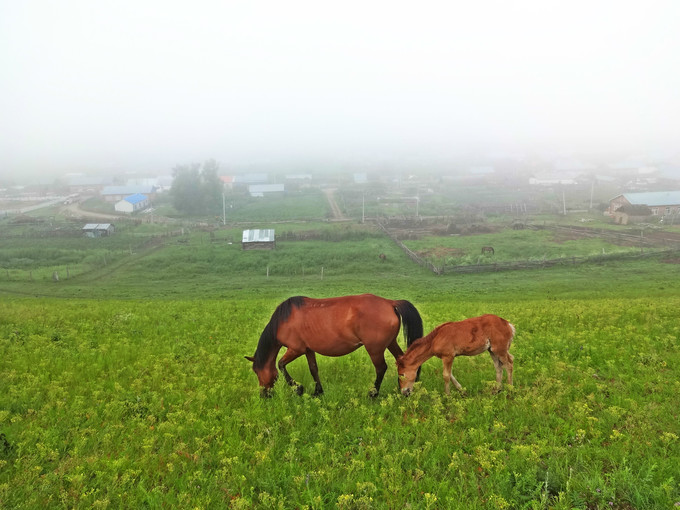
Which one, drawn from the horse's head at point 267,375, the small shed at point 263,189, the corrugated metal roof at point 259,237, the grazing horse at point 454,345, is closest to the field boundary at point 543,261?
the corrugated metal roof at point 259,237

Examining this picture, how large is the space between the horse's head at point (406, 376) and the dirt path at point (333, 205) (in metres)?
71.5

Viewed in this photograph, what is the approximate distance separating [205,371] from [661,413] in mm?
9414

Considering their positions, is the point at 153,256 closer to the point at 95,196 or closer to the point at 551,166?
the point at 95,196

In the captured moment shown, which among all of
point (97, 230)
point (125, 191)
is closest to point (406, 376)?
point (97, 230)

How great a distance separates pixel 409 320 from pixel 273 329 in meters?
2.85

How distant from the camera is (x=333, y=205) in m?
98.6

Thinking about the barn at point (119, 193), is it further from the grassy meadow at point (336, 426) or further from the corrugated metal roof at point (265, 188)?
the grassy meadow at point (336, 426)

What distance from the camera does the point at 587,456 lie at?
606cm

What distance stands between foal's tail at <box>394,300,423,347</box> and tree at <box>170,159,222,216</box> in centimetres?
8424

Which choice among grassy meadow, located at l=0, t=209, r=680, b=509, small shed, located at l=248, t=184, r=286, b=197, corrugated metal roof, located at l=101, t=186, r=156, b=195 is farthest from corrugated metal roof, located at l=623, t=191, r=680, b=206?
corrugated metal roof, located at l=101, t=186, r=156, b=195

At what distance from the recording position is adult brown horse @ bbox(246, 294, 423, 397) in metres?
8.34

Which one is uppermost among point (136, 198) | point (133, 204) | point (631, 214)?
point (136, 198)

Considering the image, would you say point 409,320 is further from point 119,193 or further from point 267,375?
point 119,193

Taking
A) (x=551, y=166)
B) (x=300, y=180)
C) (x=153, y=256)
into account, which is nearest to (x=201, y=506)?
(x=153, y=256)
